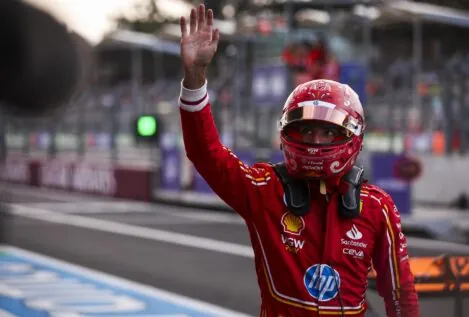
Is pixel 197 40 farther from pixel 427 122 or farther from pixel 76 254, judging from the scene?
pixel 427 122

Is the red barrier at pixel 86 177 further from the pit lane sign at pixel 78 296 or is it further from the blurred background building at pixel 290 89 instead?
the pit lane sign at pixel 78 296

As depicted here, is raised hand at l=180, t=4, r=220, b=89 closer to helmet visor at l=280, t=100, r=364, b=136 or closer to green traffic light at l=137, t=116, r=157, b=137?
helmet visor at l=280, t=100, r=364, b=136

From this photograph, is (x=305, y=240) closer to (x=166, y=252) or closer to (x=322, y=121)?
(x=322, y=121)

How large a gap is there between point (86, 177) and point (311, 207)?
92.0 ft

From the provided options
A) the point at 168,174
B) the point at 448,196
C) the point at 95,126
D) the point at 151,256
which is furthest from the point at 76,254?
the point at 95,126

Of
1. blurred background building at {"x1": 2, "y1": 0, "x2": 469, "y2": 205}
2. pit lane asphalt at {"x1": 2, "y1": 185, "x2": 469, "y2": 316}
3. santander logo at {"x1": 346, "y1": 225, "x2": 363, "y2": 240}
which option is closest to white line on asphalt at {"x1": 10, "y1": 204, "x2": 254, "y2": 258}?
pit lane asphalt at {"x1": 2, "y1": 185, "x2": 469, "y2": 316}

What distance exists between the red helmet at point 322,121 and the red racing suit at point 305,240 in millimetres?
100

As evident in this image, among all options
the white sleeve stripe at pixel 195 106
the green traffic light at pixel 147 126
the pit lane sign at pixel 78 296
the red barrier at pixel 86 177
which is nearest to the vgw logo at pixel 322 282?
the white sleeve stripe at pixel 195 106

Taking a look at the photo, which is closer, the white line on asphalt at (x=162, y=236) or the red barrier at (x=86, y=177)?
the white line on asphalt at (x=162, y=236)

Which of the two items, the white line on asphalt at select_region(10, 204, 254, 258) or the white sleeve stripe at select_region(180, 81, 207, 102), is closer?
the white sleeve stripe at select_region(180, 81, 207, 102)

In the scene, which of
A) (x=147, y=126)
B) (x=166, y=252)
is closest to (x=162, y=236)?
(x=166, y=252)

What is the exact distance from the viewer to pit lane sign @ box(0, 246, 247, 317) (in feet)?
34.7

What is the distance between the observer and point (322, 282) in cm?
360

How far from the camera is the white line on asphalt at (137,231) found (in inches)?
664
